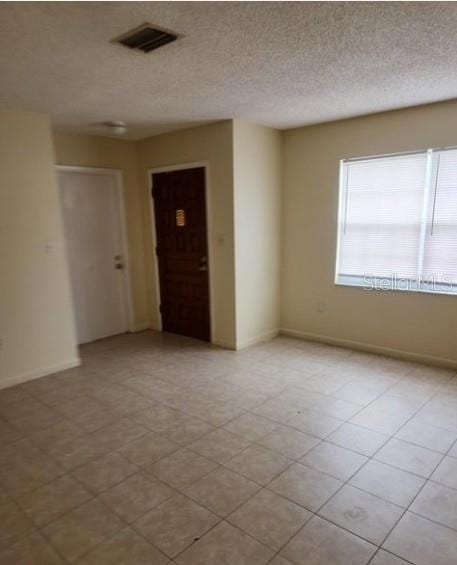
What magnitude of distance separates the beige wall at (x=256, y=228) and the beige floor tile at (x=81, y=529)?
2538mm

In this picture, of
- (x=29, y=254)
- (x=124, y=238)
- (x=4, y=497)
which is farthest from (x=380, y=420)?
(x=124, y=238)

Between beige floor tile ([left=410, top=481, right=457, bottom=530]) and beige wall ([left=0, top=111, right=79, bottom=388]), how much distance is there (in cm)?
330

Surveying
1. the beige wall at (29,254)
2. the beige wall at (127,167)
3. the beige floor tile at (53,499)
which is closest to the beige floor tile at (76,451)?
the beige floor tile at (53,499)

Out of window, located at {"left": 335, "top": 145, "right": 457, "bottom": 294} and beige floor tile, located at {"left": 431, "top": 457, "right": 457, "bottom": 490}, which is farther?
window, located at {"left": 335, "top": 145, "right": 457, "bottom": 294}

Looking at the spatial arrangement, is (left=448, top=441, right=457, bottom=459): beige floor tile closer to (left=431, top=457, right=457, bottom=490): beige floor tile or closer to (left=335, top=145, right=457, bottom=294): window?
(left=431, top=457, right=457, bottom=490): beige floor tile

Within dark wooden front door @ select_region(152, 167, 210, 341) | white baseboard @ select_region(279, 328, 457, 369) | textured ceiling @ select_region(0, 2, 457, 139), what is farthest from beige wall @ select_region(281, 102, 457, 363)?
dark wooden front door @ select_region(152, 167, 210, 341)

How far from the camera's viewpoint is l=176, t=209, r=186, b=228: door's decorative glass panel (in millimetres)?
4602

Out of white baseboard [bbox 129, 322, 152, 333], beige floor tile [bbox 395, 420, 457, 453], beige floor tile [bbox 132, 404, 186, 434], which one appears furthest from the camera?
white baseboard [bbox 129, 322, 152, 333]

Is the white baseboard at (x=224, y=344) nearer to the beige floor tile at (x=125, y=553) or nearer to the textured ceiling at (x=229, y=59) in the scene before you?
the textured ceiling at (x=229, y=59)

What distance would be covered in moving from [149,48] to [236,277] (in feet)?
8.10

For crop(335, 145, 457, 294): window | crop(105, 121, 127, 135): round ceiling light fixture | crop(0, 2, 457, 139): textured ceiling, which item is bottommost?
crop(335, 145, 457, 294): window

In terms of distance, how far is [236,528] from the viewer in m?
1.90

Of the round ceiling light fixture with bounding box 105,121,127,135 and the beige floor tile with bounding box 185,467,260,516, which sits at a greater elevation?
the round ceiling light fixture with bounding box 105,121,127,135

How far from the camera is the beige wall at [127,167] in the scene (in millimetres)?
4379
